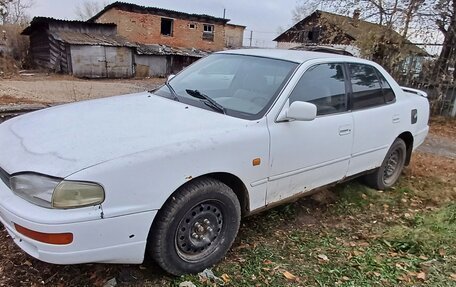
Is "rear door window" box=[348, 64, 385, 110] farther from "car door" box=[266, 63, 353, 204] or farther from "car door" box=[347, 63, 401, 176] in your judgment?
"car door" box=[266, 63, 353, 204]

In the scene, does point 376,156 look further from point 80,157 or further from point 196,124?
point 80,157

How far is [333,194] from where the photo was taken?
4.38 m

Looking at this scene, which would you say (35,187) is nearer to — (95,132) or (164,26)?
(95,132)

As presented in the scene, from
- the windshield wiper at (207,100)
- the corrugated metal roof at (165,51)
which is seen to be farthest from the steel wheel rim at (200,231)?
the corrugated metal roof at (165,51)

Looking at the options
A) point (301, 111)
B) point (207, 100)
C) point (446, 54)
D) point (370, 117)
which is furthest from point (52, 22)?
point (301, 111)

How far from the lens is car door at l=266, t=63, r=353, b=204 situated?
3.00 metres

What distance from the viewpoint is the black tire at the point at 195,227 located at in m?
2.40

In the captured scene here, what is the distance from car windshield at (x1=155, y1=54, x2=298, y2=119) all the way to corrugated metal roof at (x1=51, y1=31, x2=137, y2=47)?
21.6 m

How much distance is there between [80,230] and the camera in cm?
203

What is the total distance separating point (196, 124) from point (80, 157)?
0.87 meters

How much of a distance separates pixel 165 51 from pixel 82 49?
6.08 metres

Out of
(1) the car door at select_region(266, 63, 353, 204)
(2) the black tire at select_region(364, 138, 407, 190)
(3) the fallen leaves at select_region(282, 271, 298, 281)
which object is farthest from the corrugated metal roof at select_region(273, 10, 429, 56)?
(3) the fallen leaves at select_region(282, 271, 298, 281)

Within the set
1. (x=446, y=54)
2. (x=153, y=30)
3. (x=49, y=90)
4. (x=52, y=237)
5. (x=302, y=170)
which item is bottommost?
(x=49, y=90)

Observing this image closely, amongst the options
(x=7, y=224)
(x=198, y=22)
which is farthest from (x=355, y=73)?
(x=198, y=22)
